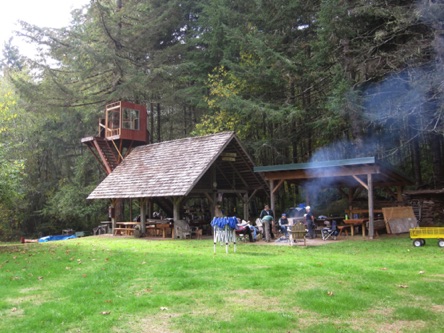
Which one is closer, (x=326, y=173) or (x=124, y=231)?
(x=326, y=173)

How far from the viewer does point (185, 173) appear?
59.2ft

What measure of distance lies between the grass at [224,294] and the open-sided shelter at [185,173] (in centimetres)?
709

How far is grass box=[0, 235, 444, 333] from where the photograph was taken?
5438 mm

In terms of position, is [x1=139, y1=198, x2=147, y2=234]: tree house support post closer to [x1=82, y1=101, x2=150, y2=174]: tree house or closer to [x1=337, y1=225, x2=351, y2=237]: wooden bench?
[x1=82, y1=101, x2=150, y2=174]: tree house

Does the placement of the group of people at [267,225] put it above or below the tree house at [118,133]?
below

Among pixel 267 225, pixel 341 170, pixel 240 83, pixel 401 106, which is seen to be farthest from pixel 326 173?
pixel 240 83

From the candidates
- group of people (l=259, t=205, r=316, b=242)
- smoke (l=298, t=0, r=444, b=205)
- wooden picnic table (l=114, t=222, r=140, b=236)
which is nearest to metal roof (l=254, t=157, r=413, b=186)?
smoke (l=298, t=0, r=444, b=205)

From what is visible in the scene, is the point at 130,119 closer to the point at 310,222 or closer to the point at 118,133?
the point at 118,133

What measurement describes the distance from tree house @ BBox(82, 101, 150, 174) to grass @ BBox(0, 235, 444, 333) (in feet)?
46.0

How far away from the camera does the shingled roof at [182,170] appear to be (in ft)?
58.9

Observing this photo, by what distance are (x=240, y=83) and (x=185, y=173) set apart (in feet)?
28.2

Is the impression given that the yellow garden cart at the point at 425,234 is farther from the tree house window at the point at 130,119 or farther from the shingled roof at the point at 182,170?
the tree house window at the point at 130,119

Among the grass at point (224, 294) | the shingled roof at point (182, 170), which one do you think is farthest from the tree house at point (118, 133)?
the grass at point (224, 294)

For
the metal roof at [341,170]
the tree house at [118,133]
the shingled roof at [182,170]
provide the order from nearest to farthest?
the metal roof at [341,170] → the shingled roof at [182,170] → the tree house at [118,133]
